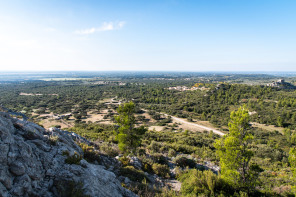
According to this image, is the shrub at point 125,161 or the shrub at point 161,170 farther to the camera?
the shrub at point 161,170

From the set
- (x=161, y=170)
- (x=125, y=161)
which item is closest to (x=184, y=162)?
(x=161, y=170)

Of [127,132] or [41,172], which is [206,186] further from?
[41,172]

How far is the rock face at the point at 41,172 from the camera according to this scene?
15.7 ft

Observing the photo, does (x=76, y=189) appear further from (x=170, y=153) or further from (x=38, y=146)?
(x=170, y=153)

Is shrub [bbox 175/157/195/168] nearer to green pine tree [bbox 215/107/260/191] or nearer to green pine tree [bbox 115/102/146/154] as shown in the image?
green pine tree [bbox 115/102/146/154]

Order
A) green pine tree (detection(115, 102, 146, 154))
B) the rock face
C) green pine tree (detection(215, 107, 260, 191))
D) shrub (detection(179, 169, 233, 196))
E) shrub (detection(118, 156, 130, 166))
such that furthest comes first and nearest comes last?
green pine tree (detection(115, 102, 146, 154)) → shrub (detection(118, 156, 130, 166)) → green pine tree (detection(215, 107, 260, 191)) → shrub (detection(179, 169, 233, 196)) → the rock face

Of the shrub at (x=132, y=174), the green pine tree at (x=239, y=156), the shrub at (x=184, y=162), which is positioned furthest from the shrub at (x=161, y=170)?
the green pine tree at (x=239, y=156)

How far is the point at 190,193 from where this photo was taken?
29.6 feet

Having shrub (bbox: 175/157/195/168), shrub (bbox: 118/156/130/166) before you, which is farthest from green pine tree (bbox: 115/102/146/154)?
shrub (bbox: 175/157/195/168)

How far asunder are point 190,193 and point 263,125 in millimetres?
46017

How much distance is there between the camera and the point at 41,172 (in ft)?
18.5

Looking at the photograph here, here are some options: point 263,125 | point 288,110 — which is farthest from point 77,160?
point 288,110

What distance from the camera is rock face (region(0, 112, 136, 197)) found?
4.77m

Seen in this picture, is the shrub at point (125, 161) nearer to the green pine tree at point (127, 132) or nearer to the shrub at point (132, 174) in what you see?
the shrub at point (132, 174)
